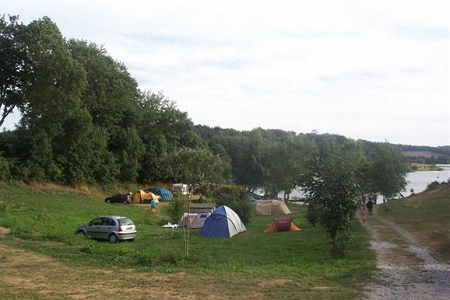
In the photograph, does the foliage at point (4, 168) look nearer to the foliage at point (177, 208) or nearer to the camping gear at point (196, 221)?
the camping gear at point (196, 221)

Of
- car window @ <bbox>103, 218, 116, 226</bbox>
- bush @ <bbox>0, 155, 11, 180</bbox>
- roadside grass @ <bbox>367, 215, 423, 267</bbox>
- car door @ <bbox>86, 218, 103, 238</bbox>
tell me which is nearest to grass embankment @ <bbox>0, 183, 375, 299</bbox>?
roadside grass @ <bbox>367, 215, 423, 267</bbox>

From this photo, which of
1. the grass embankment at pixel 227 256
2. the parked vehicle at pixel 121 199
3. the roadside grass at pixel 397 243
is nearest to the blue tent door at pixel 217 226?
the grass embankment at pixel 227 256

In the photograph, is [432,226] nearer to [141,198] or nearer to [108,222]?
[108,222]

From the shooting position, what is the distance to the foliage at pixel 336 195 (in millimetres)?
17922

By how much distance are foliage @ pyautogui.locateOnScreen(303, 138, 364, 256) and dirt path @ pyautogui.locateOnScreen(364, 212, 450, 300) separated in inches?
64.4

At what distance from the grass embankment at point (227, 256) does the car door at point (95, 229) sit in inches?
50.8

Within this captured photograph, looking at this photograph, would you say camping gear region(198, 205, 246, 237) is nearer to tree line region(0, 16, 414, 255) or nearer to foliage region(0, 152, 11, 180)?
tree line region(0, 16, 414, 255)

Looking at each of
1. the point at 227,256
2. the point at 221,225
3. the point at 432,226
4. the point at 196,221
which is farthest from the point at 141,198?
the point at 227,256

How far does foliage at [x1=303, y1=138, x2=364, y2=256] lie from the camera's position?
17922 millimetres

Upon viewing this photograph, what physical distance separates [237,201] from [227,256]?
15.7m

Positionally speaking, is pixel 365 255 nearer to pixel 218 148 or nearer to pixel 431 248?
pixel 431 248

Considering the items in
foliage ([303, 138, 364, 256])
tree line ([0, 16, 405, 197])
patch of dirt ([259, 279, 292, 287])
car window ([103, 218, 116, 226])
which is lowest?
patch of dirt ([259, 279, 292, 287])

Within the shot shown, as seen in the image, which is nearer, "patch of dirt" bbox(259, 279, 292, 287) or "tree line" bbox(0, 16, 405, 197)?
"patch of dirt" bbox(259, 279, 292, 287)

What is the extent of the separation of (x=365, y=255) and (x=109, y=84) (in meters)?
45.0
